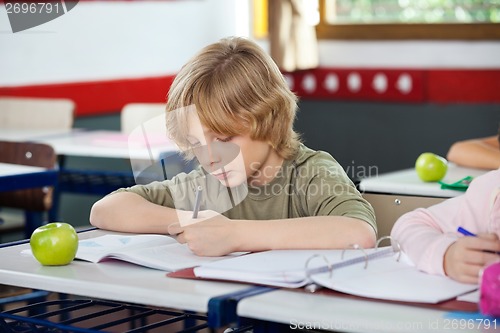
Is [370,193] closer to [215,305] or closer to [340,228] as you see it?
[340,228]

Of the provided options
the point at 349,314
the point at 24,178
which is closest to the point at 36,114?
the point at 24,178

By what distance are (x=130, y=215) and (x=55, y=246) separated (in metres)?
0.36

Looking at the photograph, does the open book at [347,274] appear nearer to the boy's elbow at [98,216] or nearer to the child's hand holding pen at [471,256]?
the child's hand holding pen at [471,256]

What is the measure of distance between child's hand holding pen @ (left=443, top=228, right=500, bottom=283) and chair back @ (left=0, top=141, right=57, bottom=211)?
209 cm

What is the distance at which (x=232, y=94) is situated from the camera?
6.23 feet

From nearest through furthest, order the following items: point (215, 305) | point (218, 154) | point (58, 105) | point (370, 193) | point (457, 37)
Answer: point (215, 305), point (218, 154), point (370, 193), point (58, 105), point (457, 37)

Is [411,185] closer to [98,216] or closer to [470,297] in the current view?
[98,216]

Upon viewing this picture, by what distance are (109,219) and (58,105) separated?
7.71 ft

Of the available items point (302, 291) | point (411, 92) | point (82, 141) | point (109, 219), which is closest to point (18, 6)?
point (82, 141)

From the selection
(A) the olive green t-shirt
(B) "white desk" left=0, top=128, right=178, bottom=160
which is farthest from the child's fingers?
(B) "white desk" left=0, top=128, right=178, bottom=160

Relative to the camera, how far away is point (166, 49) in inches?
217

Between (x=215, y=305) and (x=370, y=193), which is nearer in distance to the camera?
(x=215, y=305)

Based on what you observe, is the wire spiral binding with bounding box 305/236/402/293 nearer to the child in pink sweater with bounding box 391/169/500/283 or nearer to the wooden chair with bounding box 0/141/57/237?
the child in pink sweater with bounding box 391/169/500/283

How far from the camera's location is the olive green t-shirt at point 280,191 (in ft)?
6.40
